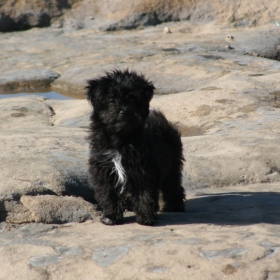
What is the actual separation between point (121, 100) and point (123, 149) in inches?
18.6

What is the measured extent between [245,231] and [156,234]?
0.76 metres

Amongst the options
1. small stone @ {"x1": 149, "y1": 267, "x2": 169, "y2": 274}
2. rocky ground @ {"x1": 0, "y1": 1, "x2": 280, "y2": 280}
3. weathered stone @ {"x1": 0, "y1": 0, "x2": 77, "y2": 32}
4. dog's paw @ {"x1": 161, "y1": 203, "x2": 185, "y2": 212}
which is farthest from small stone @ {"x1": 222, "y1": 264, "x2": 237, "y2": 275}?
weathered stone @ {"x1": 0, "y1": 0, "x2": 77, "y2": 32}

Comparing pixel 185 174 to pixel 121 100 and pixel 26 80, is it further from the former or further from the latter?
pixel 26 80

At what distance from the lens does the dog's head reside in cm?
514

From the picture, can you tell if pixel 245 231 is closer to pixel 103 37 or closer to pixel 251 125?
pixel 251 125

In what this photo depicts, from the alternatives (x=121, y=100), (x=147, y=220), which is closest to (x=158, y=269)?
(x=147, y=220)

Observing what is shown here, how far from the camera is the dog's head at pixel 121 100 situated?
203 inches

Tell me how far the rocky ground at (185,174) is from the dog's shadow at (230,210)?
1cm

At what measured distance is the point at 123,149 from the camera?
5387 mm

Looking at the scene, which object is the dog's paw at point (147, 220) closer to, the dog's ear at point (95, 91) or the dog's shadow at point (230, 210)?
the dog's shadow at point (230, 210)

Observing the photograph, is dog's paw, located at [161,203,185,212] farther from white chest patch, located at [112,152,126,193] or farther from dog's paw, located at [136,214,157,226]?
white chest patch, located at [112,152,126,193]

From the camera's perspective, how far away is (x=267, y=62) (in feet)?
43.4

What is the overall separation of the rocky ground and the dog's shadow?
1 centimetres

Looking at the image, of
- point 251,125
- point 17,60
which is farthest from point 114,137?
point 17,60
